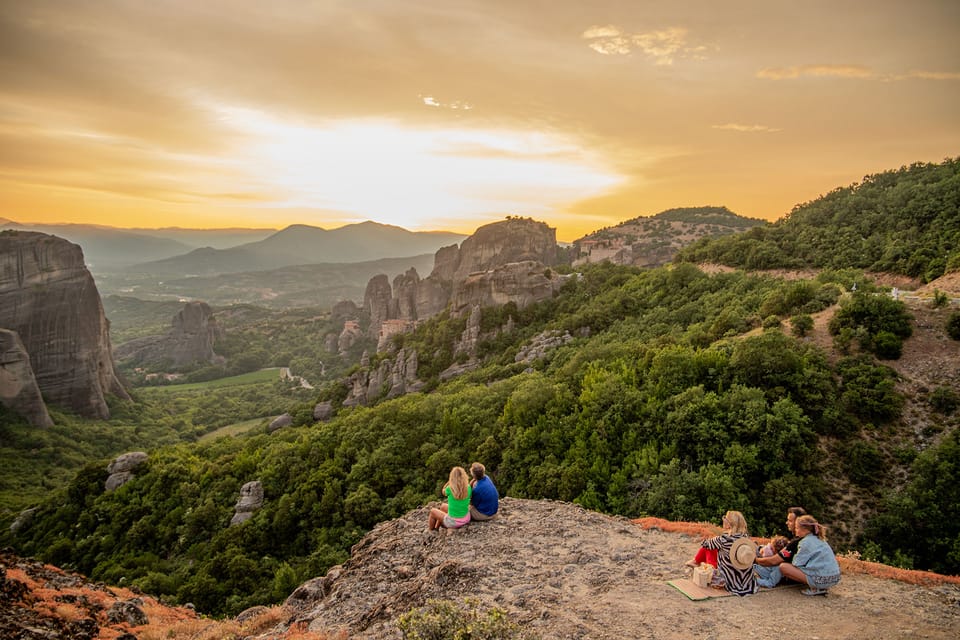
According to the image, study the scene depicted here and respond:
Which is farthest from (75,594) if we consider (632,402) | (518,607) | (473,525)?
(632,402)

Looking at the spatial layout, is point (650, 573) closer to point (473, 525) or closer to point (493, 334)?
point (473, 525)

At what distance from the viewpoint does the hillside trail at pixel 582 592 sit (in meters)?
6.68

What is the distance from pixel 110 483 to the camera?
27.8m

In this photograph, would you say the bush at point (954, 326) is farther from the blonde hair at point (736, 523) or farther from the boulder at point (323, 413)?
the boulder at point (323, 413)

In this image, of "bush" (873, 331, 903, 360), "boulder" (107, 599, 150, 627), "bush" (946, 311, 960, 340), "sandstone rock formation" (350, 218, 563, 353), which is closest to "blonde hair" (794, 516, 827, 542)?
"bush" (873, 331, 903, 360)

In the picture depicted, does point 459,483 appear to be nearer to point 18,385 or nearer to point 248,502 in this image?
point 248,502

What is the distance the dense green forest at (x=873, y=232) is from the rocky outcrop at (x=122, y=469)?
46541mm

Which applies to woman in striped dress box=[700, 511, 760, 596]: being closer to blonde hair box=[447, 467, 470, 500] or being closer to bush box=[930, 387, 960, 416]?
blonde hair box=[447, 467, 470, 500]

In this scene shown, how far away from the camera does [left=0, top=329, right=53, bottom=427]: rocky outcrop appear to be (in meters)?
52.5

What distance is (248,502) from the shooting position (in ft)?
72.7

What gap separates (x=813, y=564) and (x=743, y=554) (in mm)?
1225

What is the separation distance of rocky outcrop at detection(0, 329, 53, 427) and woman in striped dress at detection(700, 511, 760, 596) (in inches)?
2857

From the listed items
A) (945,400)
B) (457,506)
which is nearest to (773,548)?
(457,506)

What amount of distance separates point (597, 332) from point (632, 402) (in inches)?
748
